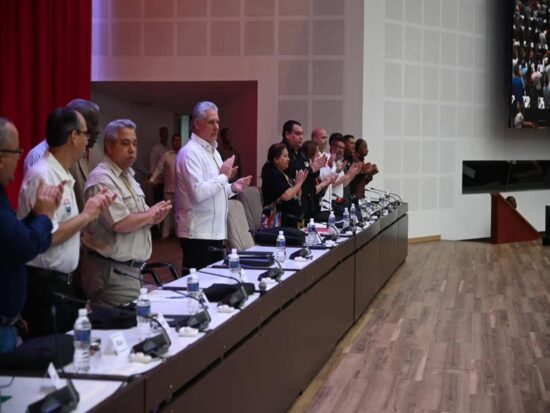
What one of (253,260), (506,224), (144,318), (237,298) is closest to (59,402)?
(144,318)

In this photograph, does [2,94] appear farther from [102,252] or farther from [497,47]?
[497,47]

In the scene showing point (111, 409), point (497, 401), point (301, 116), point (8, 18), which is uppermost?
Answer: point (8, 18)

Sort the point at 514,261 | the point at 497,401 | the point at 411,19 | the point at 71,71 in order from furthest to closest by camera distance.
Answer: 1. the point at 411,19
2. the point at 514,261
3. the point at 71,71
4. the point at 497,401

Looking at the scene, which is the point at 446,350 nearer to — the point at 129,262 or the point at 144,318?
the point at 129,262

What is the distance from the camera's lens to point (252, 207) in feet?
19.5

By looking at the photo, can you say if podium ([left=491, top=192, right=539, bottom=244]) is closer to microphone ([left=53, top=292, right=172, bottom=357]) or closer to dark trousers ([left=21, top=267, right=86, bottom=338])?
dark trousers ([left=21, top=267, right=86, bottom=338])

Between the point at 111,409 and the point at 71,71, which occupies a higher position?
the point at 71,71

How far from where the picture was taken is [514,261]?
11.1 meters

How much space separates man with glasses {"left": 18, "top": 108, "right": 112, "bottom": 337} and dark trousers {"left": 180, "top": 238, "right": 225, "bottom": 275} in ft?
5.42

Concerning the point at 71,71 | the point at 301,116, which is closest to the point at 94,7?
the point at 71,71

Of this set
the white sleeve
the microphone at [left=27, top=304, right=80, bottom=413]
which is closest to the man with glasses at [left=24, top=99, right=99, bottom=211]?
the white sleeve

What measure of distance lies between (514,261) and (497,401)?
6656 mm

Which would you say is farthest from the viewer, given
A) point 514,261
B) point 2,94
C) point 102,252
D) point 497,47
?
point 497,47

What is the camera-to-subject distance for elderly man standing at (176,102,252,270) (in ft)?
15.6
